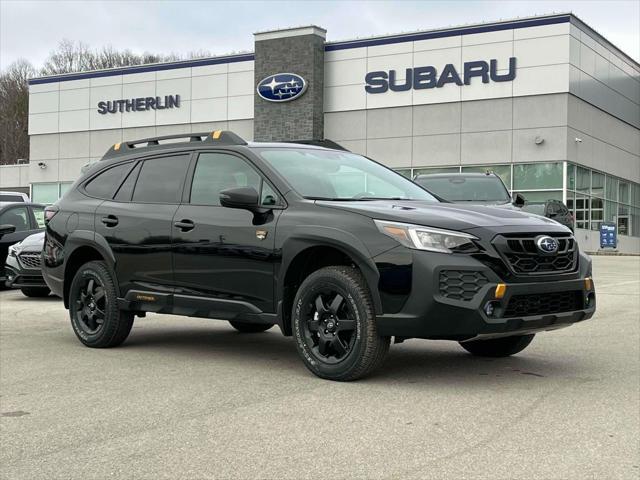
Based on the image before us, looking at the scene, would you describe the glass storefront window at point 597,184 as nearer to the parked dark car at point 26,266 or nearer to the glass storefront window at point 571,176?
the glass storefront window at point 571,176

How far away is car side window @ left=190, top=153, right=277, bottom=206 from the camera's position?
21.5ft

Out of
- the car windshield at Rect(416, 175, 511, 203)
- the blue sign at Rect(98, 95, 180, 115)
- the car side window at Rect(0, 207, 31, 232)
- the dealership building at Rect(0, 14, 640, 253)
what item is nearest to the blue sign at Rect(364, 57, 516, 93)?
the dealership building at Rect(0, 14, 640, 253)

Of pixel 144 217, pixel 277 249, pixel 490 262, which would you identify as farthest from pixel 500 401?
pixel 144 217

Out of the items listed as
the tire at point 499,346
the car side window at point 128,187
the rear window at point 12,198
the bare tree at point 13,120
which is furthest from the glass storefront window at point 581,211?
the bare tree at point 13,120

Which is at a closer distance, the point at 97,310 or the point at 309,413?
the point at 309,413

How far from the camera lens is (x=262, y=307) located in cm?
623

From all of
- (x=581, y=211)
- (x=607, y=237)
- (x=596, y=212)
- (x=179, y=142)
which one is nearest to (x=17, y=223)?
(x=179, y=142)

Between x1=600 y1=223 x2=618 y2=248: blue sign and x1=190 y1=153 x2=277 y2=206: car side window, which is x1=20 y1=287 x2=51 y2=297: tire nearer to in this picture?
x1=190 y1=153 x2=277 y2=206: car side window

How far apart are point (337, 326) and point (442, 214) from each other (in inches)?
40.3

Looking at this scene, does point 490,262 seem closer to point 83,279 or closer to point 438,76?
point 83,279

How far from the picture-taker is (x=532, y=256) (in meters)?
5.61

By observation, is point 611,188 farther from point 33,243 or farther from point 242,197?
point 242,197

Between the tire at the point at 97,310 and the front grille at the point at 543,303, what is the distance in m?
3.50

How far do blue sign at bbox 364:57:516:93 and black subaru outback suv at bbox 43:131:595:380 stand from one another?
1087 inches
